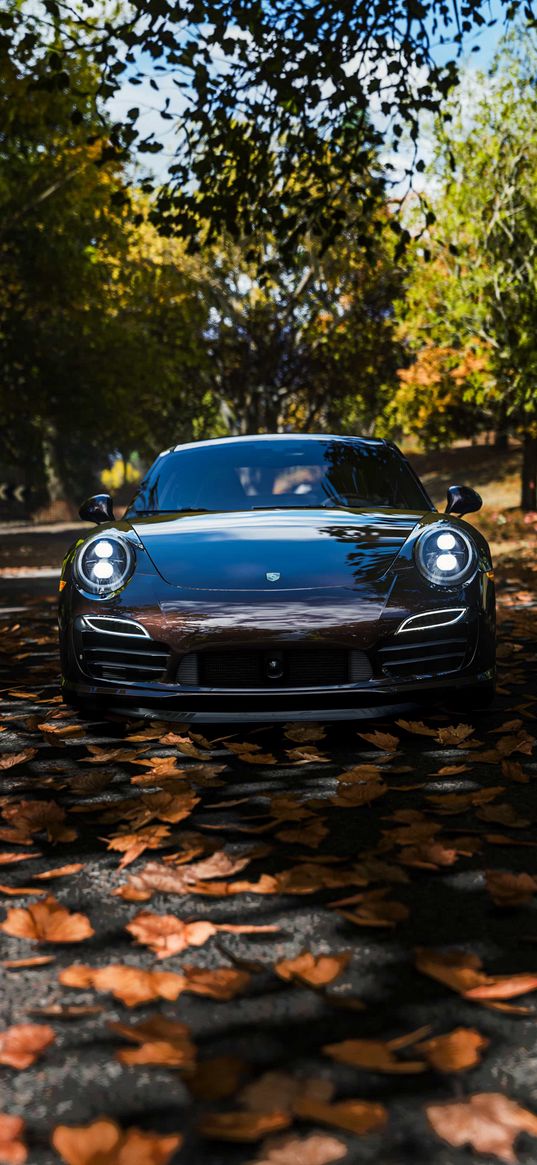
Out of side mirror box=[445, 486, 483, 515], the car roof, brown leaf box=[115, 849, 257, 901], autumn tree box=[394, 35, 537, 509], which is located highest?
autumn tree box=[394, 35, 537, 509]

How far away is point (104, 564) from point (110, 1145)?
312 centimetres

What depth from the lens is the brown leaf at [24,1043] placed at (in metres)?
1.99

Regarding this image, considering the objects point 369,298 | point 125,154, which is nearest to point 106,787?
point 125,154

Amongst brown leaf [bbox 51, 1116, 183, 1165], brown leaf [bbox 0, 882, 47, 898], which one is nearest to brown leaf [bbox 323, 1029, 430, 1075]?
brown leaf [bbox 51, 1116, 183, 1165]

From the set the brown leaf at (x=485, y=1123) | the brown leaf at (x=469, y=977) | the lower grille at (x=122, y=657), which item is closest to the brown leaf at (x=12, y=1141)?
the brown leaf at (x=485, y=1123)

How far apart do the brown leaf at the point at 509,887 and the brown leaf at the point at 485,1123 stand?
0.94 m

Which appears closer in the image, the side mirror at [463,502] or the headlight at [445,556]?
the headlight at [445,556]

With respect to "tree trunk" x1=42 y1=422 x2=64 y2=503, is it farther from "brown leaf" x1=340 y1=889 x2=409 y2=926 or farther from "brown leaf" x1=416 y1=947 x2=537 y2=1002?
"brown leaf" x1=416 y1=947 x2=537 y2=1002

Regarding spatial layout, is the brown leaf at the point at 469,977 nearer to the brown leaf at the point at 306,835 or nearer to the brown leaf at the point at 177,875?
the brown leaf at the point at 177,875

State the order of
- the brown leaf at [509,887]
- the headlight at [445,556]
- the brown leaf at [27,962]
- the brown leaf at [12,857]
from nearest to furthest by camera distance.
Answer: the brown leaf at [27,962], the brown leaf at [509,887], the brown leaf at [12,857], the headlight at [445,556]

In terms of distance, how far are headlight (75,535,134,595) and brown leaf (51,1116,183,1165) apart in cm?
296

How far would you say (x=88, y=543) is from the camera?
4.76m

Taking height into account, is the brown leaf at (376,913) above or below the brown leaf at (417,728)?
above

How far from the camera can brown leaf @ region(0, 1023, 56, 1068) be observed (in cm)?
199
